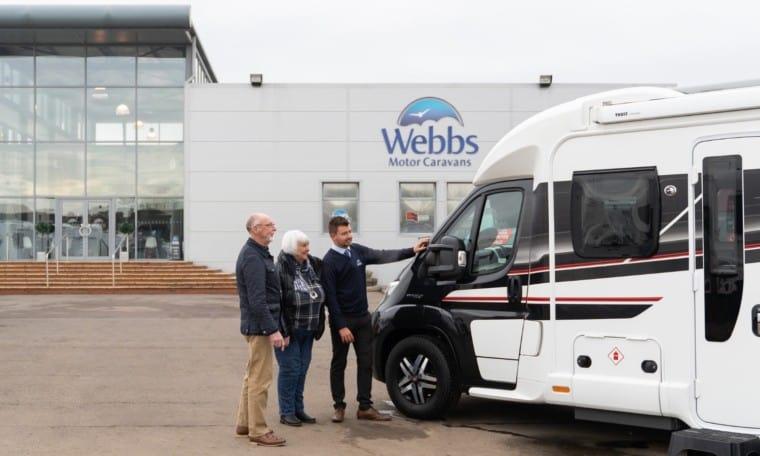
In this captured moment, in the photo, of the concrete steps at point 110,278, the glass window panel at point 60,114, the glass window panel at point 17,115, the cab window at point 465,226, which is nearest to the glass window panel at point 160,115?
the glass window panel at point 60,114

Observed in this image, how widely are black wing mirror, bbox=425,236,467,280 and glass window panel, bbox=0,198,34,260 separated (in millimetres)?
24747

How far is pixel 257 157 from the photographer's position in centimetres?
2642

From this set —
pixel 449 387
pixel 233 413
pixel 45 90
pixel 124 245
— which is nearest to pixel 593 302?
pixel 449 387

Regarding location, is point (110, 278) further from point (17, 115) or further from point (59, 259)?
point (17, 115)

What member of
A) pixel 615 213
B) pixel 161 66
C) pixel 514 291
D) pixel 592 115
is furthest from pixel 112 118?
pixel 615 213

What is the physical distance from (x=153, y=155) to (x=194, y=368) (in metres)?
19.5

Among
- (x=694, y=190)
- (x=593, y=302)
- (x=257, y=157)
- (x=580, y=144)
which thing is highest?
(x=257, y=157)

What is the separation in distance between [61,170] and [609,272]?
26319mm

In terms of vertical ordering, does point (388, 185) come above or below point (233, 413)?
above

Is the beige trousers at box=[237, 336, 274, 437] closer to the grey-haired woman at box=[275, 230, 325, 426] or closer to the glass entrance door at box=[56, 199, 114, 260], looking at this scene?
the grey-haired woman at box=[275, 230, 325, 426]

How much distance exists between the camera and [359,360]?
7.20m

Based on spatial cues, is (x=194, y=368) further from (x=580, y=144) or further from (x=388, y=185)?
(x=388, y=185)

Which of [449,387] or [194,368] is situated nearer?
[449,387]

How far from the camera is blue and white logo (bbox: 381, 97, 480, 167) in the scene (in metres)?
26.5
